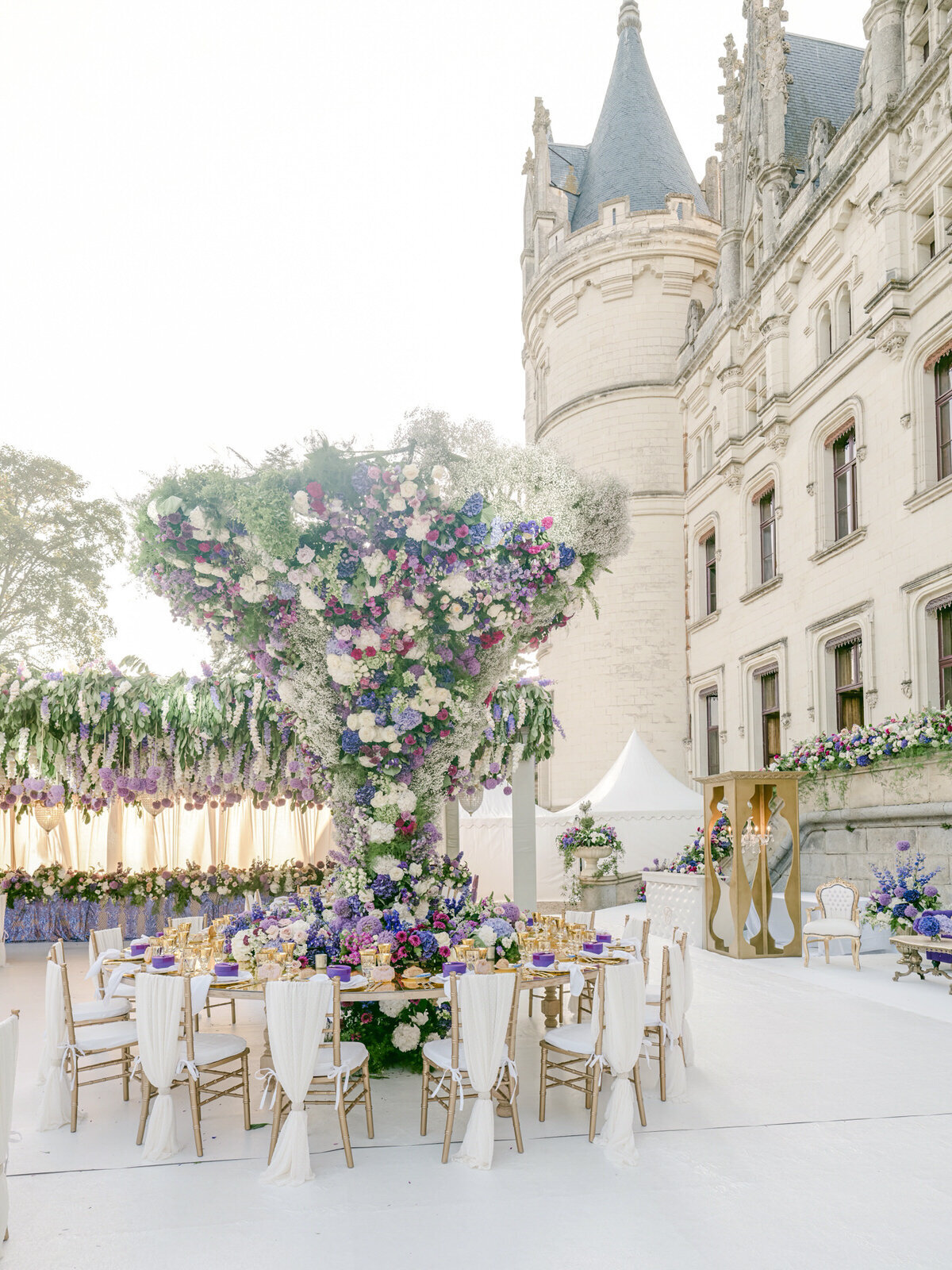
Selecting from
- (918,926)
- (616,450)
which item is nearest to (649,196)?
(616,450)

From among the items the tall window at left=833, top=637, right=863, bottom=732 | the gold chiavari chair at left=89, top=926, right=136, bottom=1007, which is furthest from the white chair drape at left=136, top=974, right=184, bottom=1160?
the tall window at left=833, top=637, right=863, bottom=732

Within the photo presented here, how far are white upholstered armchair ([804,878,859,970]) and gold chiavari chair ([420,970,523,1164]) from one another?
596 centimetres

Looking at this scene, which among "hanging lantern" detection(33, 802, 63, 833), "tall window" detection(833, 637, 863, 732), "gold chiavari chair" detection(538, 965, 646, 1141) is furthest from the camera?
"tall window" detection(833, 637, 863, 732)

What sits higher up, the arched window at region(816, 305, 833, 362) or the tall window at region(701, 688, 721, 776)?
the arched window at region(816, 305, 833, 362)

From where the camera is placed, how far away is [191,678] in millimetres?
10578

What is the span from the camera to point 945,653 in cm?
1212

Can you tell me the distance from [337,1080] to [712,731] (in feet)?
51.3

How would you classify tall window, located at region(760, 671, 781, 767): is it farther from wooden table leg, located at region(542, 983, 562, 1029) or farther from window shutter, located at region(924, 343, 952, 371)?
wooden table leg, located at region(542, 983, 562, 1029)

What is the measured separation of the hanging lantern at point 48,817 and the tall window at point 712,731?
11.5 metres

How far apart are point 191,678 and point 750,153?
44.8 ft

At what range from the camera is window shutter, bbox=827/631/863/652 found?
45.5 feet

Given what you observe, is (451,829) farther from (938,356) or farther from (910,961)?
(938,356)

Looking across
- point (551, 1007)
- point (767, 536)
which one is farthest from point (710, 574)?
point (551, 1007)

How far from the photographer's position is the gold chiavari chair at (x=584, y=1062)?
484cm
